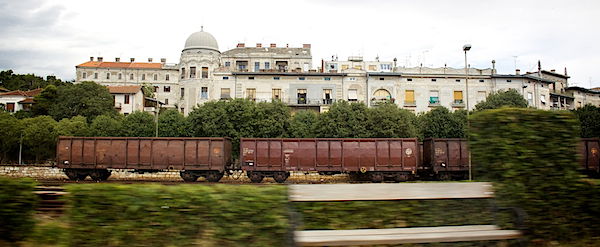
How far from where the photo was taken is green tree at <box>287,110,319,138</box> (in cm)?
3069

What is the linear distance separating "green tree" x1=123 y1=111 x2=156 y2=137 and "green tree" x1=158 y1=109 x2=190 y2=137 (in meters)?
0.84

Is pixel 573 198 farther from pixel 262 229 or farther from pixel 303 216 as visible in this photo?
pixel 262 229

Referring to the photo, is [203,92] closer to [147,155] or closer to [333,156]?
[147,155]

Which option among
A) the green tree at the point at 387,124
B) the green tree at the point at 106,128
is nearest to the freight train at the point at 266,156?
the green tree at the point at 387,124

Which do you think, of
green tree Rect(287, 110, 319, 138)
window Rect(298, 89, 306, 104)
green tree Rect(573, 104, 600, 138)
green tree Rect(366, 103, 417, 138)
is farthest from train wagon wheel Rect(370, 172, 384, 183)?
window Rect(298, 89, 306, 104)

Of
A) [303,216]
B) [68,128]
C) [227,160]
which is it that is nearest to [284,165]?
[227,160]

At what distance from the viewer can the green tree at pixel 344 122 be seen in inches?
1129

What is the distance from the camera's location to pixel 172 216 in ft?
14.3

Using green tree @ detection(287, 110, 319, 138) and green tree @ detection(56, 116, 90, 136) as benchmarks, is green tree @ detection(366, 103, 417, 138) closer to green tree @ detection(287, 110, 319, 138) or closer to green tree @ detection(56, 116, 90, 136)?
green tree @ detection(287, 110, 319, 138)

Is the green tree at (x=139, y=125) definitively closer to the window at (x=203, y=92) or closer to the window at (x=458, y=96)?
the window at (x=203, y=92)

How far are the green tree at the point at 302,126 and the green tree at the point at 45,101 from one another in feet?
98.9

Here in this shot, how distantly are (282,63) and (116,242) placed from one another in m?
49.7

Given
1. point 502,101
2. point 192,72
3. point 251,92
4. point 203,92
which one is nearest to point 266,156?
point 251,92

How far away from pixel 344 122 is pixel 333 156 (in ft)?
32.5
